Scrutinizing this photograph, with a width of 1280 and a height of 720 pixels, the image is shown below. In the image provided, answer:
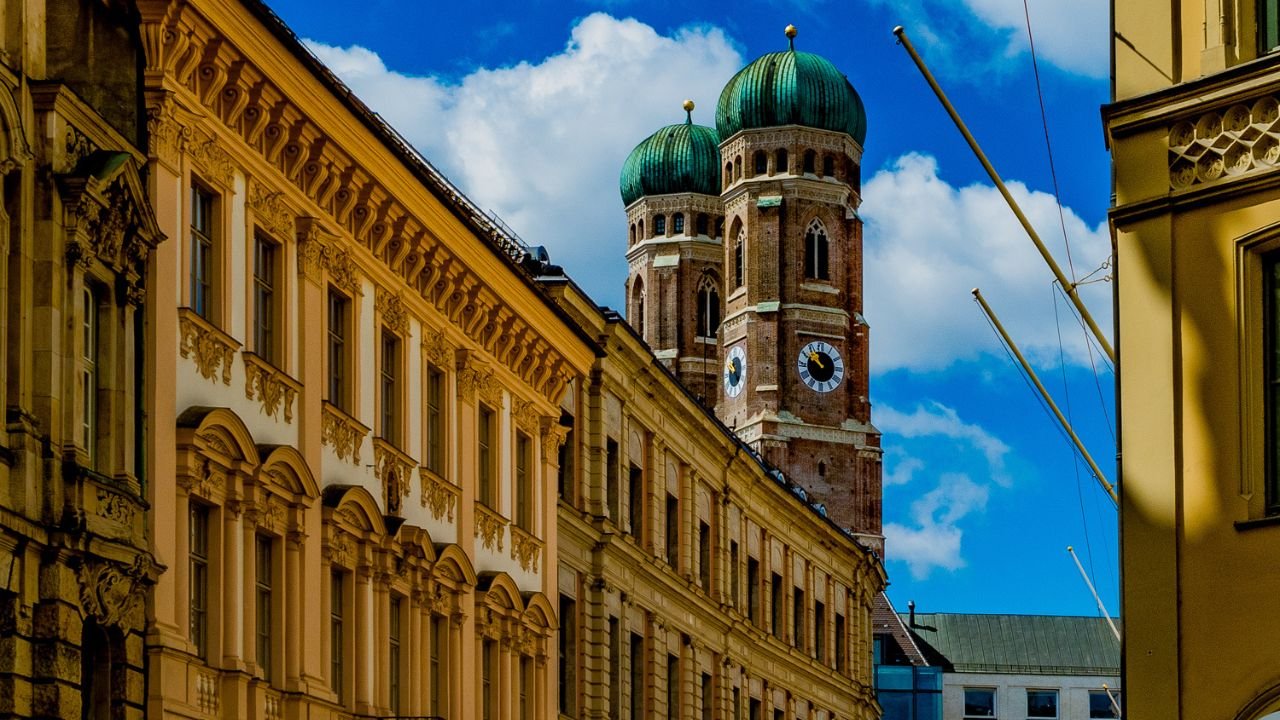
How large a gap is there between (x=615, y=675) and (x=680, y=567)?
6.30m

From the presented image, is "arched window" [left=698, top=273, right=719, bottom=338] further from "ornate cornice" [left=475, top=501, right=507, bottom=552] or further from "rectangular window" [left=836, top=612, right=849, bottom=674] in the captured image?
"ornate cornice" [left=475, top=501, right=507, bottom=552]

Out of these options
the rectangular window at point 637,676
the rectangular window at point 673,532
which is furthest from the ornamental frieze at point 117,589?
the rectangular window at point 673,532

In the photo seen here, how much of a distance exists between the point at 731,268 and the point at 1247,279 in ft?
451

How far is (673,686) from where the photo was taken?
56156 mm

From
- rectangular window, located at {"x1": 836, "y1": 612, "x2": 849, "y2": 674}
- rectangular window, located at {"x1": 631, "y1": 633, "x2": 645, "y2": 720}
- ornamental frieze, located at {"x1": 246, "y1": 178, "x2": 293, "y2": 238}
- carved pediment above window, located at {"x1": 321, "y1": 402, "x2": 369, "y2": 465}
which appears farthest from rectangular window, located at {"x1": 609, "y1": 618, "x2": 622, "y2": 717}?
rectangular window, located at {"x1": 836, "y1": 612, "x2": 849, "y2": 674}

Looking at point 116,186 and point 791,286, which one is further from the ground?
point 791,286

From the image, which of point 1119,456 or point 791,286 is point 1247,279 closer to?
point 1119,456

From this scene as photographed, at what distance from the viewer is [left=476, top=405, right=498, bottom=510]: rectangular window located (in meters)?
40.8

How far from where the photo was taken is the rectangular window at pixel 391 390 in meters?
36.3

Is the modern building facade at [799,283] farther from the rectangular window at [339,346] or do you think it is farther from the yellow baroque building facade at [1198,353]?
the yellow baroque building facade at [1198,353]

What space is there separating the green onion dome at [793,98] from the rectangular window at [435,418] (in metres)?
118

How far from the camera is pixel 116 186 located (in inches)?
1042

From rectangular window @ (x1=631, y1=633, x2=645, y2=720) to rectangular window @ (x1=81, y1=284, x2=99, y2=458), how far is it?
1081 inches

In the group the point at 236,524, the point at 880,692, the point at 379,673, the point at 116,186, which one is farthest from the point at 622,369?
the point at 880,692
